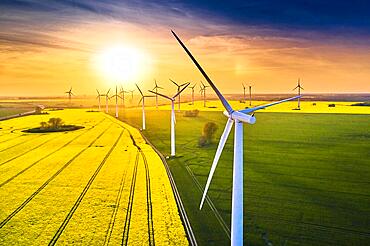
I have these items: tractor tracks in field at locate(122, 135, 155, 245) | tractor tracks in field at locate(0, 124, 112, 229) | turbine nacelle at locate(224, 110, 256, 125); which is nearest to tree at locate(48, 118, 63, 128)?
tractor tracks in field at locate(0, 124, 112, 229)

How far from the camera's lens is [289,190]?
37719 mm

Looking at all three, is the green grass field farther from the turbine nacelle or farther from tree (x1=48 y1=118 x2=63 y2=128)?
tree (x1=48 y1=118 x2=63 y2=128)

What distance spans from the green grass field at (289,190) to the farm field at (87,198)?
10.7 ft

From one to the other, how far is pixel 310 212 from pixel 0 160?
5427 cm

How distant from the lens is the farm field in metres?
27.3

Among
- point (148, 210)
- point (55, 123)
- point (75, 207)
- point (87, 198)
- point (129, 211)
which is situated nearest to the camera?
point (129, 211)

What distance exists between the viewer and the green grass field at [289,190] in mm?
26672

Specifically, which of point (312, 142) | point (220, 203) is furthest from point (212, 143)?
point (220, 203)

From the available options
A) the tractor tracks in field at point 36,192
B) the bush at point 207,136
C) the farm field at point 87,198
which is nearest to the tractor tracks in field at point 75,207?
the farm field at point 87,198

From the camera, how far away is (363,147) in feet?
211

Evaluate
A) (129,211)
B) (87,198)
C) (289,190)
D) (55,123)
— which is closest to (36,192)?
(87,198)

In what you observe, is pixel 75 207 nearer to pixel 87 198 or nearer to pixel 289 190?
pixel 87 198

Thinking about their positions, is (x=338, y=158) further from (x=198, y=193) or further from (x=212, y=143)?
(x=198, y=193)

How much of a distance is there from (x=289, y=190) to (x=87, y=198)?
2407cm
